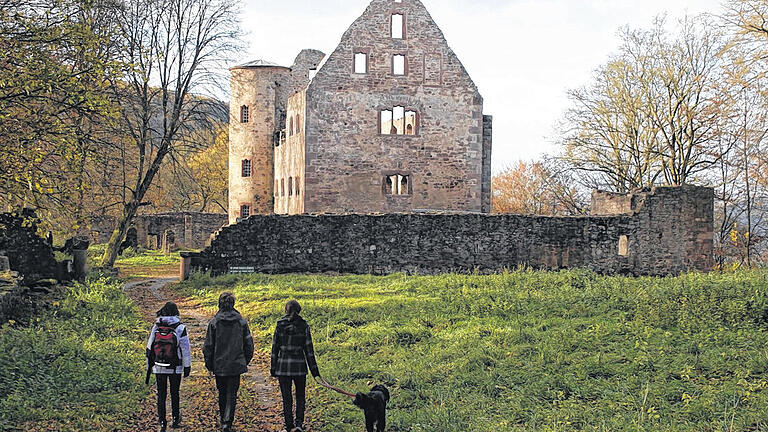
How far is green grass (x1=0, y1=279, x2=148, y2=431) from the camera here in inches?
322

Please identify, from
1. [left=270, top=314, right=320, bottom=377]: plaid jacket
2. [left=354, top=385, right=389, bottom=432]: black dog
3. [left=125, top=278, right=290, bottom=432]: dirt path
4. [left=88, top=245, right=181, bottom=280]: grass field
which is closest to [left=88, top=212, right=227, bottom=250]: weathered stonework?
[left=88, top=245, right=181, bottom=280]: grass field

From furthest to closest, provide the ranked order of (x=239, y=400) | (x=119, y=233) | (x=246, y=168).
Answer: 1. (x=246, y=168)
2. (x=119, y=233)
3. (x=239, y=400)

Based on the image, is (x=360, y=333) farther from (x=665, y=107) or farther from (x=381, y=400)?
(x=665, y=107)

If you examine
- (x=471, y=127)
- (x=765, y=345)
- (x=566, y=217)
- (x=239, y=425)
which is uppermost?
(x=471, y=127)

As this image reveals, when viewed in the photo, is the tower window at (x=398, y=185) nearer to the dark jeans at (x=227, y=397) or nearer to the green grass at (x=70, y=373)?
the green grass at (x=70, y=373)

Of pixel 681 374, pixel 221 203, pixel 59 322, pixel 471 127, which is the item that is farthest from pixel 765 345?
pixel 221 203

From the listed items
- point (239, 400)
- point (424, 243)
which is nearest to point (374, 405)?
point (239, 400)

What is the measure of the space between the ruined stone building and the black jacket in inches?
901

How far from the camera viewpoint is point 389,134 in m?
31.6

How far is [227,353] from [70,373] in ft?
9.31

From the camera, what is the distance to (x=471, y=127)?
106 ft

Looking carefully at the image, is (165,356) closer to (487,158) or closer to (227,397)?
(227,397)

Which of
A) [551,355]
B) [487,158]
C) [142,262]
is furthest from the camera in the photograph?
[487,158]

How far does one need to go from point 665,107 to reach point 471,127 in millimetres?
10099
